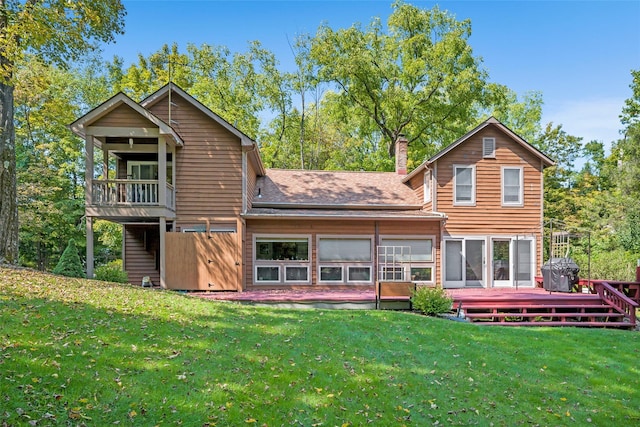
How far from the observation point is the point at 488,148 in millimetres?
15477

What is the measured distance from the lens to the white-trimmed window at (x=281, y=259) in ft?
47.2

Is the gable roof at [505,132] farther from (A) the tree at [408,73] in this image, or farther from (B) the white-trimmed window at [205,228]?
(A) the tree at [408,73]

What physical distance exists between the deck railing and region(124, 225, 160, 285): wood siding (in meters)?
14.9

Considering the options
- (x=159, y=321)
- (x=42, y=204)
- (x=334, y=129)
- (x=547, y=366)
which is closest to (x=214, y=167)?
(x=159, y=321)

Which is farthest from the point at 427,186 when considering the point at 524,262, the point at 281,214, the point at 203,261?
the point at 203,261

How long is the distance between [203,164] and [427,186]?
8865 mm

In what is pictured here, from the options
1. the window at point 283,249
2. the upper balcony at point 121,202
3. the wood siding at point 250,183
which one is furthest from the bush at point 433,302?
the upper balcony at point 121,202

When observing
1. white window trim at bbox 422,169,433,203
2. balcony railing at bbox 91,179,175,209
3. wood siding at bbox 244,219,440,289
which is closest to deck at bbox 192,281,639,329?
wood siding at bbox 244,219,440,289

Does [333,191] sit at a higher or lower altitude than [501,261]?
higher

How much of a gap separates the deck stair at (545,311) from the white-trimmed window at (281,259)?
5.66 m

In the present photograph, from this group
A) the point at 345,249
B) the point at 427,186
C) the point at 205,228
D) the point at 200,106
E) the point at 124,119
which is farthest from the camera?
the point at 427,186

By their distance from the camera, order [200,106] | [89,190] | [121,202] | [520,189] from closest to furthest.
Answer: [89,190] → [121,202] → [200,106] → [520,189]

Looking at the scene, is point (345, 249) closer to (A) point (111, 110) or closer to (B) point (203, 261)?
(B) point (203, 261)

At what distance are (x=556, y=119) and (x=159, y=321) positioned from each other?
Answer: 32.5 m
